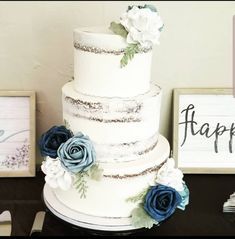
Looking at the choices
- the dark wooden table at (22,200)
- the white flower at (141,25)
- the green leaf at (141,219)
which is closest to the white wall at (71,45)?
the dark wooden table at (22,200)

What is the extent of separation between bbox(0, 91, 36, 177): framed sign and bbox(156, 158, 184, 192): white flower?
1.57ft

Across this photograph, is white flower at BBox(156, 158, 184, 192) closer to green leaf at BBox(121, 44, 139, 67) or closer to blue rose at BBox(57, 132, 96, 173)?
blue rose at BBox(57, 132, 96, 173)

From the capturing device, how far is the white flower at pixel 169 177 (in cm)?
88

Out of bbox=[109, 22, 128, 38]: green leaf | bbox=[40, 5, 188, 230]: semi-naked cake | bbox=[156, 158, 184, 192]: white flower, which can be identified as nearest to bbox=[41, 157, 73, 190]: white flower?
bbox=[40, 5, 188, 230]: semi-naked cake

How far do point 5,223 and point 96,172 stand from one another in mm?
312

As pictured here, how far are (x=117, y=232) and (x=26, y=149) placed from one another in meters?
0.47

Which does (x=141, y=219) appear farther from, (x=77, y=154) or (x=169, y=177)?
(x=77, y=154)

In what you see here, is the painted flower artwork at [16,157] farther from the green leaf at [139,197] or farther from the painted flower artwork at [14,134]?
the green leaf at [139,197]

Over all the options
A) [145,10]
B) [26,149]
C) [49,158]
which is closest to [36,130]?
[26,149]

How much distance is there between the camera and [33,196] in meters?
1.08

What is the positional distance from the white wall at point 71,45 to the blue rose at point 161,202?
401 millimetres

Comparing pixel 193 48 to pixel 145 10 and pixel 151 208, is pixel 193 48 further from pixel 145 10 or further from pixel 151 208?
pixel 151 208

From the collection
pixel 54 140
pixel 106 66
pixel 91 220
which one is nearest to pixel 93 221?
pixel 91 220

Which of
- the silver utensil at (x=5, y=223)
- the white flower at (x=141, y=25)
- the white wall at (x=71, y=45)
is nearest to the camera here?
the white flower at (x=141, y=25)
